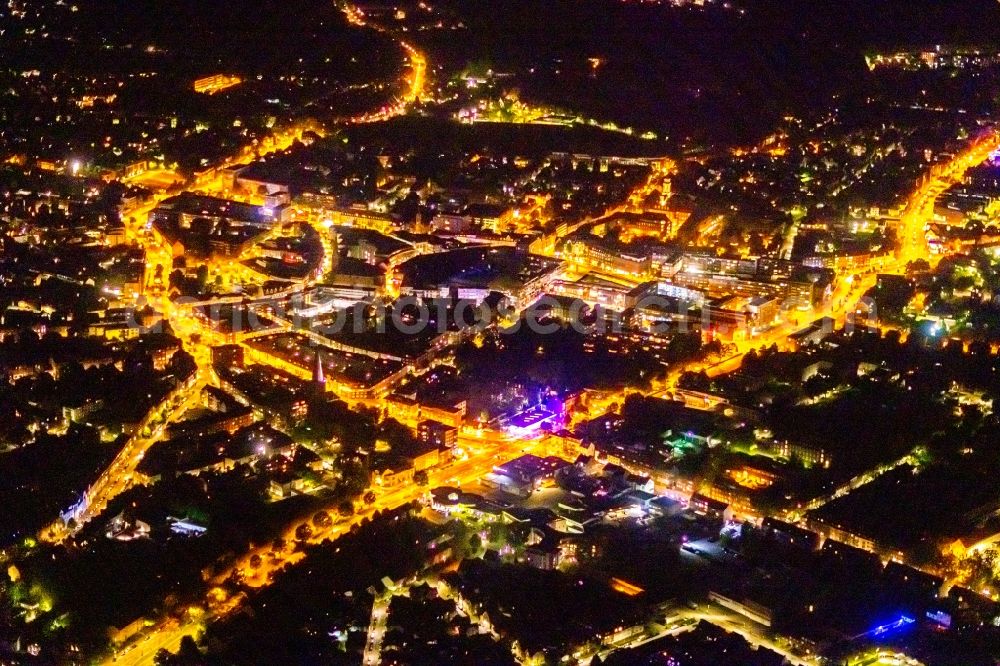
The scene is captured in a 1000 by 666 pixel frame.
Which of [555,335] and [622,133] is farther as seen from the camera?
[622,133]

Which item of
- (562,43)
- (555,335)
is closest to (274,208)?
(555,335)

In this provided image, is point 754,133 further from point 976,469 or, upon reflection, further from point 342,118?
point 976,469

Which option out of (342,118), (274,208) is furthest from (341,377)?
(342,118)

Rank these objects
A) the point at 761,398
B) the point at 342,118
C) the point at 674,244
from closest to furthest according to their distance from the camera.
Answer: the point at 761,398 → the point at 674,244 → the point at 342,118

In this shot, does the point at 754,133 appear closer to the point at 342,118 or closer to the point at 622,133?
the point at 622,133

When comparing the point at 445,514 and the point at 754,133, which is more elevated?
the point at 754,133

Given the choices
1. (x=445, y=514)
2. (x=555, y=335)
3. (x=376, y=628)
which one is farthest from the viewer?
(x=555, y=335)

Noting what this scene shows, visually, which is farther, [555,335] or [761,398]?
[555,335]

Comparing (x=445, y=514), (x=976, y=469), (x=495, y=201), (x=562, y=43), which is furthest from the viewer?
(x=562, y=43)

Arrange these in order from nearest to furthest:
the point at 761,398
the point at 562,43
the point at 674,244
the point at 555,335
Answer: the point at 761,398 → the point at 555,335 → the point at 674,244 → the point at 562,43
